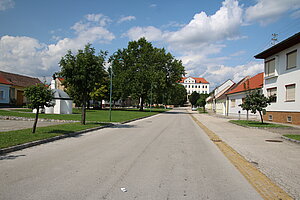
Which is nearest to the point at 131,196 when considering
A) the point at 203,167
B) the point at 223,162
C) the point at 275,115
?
the point at 203,167

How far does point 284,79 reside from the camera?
23.3 meters

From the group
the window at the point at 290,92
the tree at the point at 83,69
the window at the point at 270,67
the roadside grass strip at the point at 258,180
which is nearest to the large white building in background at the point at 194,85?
the window at the point at 270,67

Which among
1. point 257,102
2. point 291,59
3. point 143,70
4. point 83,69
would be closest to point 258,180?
point 83,69

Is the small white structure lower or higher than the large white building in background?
lower

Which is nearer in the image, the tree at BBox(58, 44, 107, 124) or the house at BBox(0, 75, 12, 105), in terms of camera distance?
the tree at BBox(58, 44, 107, 124)

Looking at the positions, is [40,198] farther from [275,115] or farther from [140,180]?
[275,115]

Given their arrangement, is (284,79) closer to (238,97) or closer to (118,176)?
(238,97)

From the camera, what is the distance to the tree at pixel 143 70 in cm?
4844

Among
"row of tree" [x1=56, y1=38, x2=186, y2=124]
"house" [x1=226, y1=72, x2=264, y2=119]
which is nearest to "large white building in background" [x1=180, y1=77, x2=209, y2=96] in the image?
"row of tree" [x1=56, y1=38, x2=186, y2=124]

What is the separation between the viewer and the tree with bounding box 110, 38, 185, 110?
159 ft

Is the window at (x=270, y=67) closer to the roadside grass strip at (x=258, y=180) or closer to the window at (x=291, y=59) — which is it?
the window at (x=291, y=59)

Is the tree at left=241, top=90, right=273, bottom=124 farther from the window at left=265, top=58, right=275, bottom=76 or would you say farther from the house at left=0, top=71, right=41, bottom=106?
the house at left=0, top=71, right=41, bottom=106

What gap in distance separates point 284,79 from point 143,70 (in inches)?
1165

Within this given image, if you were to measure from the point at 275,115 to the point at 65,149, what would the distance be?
877 inches
